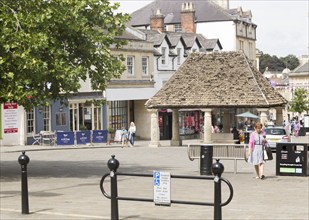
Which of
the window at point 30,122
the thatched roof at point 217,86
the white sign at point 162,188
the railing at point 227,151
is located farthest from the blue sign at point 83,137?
the white sign at point 162,188

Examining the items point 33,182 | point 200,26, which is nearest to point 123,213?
point 33,182

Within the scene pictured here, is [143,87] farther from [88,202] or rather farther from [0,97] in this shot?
[88,202]

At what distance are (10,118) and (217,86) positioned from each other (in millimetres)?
14278

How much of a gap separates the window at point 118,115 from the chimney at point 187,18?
19.5 meters

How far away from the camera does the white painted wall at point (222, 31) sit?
80438 mm

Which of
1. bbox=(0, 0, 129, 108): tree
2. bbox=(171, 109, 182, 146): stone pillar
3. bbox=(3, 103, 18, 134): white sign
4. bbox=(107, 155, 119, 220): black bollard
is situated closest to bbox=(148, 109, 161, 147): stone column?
bbox=(171, 109, 182, 146): stone pillar

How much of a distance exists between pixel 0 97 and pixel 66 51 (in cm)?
290

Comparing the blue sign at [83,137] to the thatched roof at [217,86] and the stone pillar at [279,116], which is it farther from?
the stone pillar at [279,116]

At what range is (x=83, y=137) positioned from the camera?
161 feet

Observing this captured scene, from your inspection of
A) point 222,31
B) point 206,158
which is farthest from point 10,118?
point 222,31

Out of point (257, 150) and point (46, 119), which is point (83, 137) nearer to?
point (46, 119)

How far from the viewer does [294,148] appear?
2275 centimetres

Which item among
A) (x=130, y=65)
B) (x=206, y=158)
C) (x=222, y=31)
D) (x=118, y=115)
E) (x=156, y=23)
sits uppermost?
(x=222, y=31)

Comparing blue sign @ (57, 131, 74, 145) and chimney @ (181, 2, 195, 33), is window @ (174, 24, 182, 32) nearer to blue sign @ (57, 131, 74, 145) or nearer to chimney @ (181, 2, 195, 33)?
chimney @ (181, 2, 195, 33)
